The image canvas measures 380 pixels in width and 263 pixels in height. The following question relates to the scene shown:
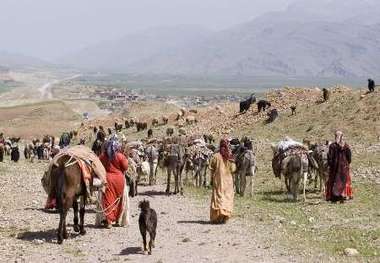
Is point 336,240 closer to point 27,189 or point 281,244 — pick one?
point 281,244

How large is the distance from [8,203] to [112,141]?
5.38 m

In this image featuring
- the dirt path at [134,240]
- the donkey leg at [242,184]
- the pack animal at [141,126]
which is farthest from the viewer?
the pack animal at [141,126]

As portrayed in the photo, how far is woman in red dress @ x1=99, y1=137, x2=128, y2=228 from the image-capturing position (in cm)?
1539

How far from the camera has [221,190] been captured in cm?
1642

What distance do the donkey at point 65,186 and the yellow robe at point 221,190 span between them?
350 centimetres

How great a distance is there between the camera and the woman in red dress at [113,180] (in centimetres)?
1539

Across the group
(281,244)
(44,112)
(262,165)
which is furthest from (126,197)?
(44,112)

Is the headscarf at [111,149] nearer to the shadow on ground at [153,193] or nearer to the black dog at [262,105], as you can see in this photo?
the shadow on ground at [153,193]

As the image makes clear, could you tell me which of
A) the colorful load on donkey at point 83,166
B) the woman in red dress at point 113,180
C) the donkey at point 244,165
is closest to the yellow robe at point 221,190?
the woman in red dress at point 113,180

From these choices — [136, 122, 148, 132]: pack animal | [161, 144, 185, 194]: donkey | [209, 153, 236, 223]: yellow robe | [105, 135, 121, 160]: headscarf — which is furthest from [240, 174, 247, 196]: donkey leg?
[136, 122, 148, 132]: pack animal

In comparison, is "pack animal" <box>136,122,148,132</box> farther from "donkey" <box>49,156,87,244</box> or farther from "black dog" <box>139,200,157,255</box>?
"black dog" <box>139,200,157,255</box>

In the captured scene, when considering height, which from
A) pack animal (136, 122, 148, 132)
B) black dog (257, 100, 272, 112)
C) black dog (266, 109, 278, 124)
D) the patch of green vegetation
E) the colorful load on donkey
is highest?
the colorful load on donkey

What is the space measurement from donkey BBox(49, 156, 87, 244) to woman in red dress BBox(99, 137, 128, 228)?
1.24 metres

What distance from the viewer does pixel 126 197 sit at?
15.6 meters
